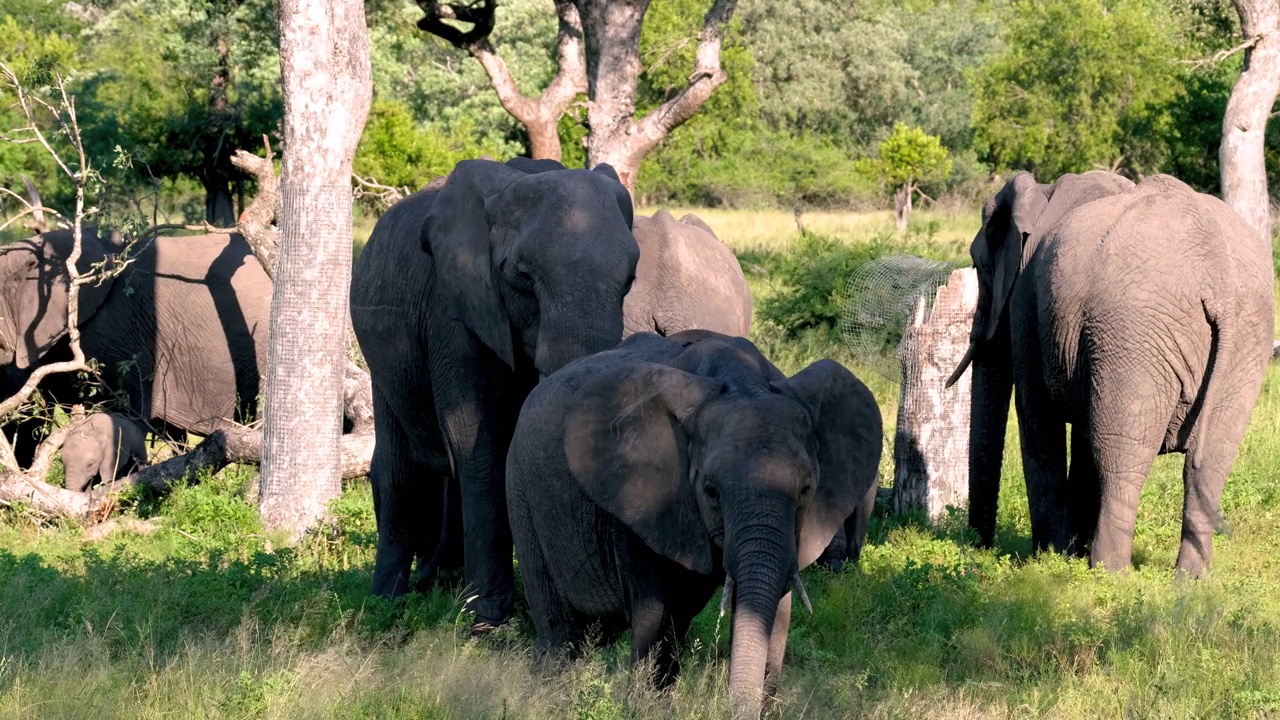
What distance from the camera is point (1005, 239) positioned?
9.66m

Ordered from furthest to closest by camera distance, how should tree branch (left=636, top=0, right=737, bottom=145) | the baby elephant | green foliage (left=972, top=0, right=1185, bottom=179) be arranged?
1. green foliage (left=972, top=0, right=1185, bottom=179)
2. tree branch (left=636, top=0, right=737, bottom=145)
3. the baby elephant

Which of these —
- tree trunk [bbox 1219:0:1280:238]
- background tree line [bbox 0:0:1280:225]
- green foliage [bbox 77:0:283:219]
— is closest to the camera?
tree trunk [bbox 1219:0:1280:238]

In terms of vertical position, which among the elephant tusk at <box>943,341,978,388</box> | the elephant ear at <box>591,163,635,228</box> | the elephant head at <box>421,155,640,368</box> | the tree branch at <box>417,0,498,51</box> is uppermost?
the tree branch at <box>417,0,498,51</box>

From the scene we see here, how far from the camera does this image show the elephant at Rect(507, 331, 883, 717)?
495 cm

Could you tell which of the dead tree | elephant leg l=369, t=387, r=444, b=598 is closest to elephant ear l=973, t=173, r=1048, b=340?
elephant leg l=369, t=387, r=444, b=598

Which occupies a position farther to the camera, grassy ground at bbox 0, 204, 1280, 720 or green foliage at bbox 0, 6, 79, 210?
green foliage at bbox 0, 6, 79, 210

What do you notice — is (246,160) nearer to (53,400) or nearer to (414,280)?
(53,400)

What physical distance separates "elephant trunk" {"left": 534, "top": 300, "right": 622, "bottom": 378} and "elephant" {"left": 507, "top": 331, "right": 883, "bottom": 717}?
0.50 meters

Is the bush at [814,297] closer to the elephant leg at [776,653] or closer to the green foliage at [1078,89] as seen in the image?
the elephant leg at [776,653]

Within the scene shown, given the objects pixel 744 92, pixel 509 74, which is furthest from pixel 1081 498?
pixel 744 92

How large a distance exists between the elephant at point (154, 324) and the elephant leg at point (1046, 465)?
629cm

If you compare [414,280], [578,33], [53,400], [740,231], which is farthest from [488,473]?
[740,231]

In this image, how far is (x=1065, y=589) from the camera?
26.2ft

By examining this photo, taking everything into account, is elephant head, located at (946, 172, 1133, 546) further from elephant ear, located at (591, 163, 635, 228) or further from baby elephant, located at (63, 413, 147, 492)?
baby elephant, located at (63, 413, 147, 492)
